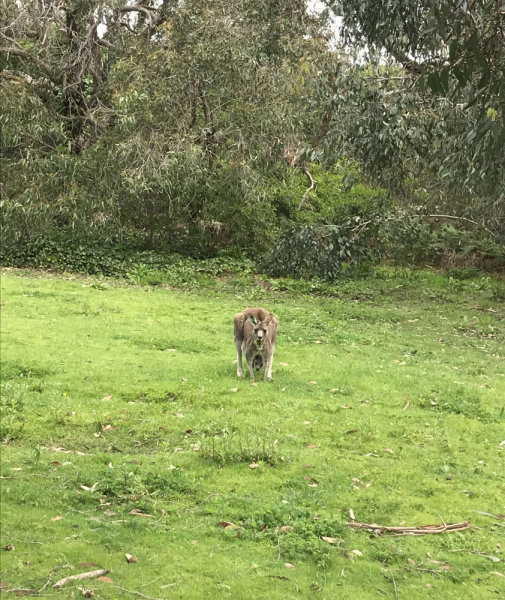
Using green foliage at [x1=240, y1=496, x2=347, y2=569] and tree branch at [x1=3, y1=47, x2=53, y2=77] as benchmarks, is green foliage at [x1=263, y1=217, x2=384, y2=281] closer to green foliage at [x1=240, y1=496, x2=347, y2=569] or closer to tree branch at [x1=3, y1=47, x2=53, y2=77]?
tree branch at [x1=3, y1=47, x2=53, y2=77]

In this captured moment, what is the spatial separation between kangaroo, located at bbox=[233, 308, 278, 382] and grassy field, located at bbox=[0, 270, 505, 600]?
403 millimetres

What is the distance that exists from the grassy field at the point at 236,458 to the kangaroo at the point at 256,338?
1.32ft

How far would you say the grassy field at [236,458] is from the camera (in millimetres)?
4641

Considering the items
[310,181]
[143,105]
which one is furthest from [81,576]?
[310,181]

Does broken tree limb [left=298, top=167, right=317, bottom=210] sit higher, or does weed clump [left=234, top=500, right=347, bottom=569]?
broken tree limb [left=298, top=167, right=317, bottom=210]

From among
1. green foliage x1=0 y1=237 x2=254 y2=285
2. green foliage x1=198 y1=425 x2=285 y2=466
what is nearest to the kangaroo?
green foliage x1=198 y1=425 x2=285 y2=466

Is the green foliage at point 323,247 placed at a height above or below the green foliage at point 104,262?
above

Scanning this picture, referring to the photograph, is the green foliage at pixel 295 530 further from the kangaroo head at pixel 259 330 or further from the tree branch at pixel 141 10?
the tree branch at pixel 141 10

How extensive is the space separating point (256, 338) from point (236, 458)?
9.69 ft

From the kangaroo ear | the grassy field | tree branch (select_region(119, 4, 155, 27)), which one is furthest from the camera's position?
tree branch (select_region(119, 4, 155, 27))

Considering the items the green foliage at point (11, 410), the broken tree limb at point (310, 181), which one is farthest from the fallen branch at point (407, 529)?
the broken tree limb at point (310, 181)

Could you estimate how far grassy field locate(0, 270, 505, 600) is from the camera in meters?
4.64

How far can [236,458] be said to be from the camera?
6789mm

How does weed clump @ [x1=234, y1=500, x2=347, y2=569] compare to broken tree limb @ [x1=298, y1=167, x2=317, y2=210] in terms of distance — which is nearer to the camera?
weed clump @ [x1=234, y1=500, x2=347, y2=569]
